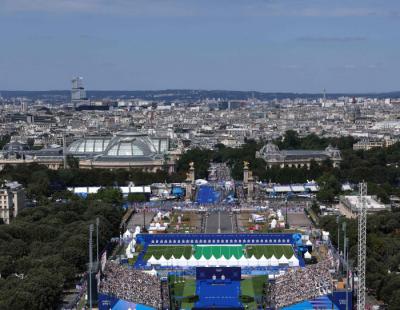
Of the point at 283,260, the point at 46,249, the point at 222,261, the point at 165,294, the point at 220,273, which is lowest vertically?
the point at 222,261

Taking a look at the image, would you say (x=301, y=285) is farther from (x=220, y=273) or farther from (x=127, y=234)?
(x=127, y=234)

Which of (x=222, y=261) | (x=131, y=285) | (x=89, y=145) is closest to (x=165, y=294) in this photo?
(x=131, y=285)

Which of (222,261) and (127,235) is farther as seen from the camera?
(127,235)

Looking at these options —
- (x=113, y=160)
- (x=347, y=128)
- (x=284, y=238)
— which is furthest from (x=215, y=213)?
(x=347, y=128)

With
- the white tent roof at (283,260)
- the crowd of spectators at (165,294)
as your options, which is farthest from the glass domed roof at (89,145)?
the crowd of spectators at (165,294)

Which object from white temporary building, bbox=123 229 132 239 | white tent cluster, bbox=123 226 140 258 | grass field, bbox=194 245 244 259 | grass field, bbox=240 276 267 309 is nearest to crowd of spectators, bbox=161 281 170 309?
grass field, bbox=240 276 267 309

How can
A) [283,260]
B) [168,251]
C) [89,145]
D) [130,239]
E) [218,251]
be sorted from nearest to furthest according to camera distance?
[283,260], [218,251], [168,251], [130,239], [89,145]

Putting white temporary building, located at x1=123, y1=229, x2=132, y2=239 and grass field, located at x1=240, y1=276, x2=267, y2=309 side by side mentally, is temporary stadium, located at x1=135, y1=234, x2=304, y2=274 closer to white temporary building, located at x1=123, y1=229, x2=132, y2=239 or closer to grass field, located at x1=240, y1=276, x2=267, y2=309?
white temporary building, located at x1=123, y1=229, x2=132, y2=239
